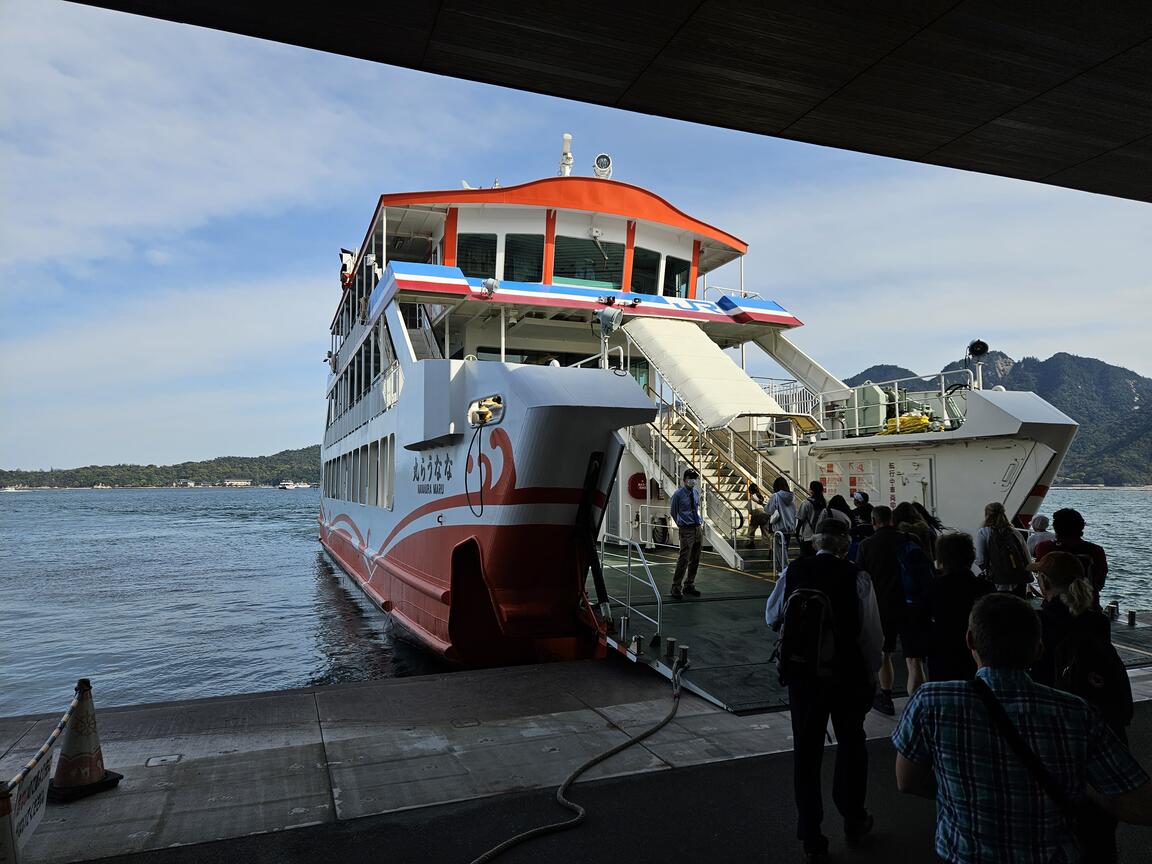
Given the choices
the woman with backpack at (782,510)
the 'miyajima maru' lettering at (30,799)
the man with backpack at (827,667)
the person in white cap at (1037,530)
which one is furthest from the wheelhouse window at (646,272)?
the 'miyajima maru' lettering at (30,799)

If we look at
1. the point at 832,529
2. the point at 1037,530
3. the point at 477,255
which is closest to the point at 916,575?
the point at 832,529

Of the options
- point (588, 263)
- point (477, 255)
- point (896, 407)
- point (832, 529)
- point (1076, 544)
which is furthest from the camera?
point (588, 263)

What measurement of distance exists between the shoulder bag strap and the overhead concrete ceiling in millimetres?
3745

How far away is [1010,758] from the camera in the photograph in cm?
192

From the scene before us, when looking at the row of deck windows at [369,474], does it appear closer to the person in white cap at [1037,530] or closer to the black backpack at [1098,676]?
the person in white cap at [1037,530]

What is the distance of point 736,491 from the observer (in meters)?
13.8

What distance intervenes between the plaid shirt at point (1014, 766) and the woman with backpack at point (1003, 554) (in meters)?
4.71

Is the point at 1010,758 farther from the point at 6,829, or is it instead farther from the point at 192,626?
the point at 192,626

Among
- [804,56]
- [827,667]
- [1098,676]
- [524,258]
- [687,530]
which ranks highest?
[524,258]

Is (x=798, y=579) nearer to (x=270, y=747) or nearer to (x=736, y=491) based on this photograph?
(x=270, y=747)

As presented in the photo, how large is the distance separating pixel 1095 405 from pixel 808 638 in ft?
609

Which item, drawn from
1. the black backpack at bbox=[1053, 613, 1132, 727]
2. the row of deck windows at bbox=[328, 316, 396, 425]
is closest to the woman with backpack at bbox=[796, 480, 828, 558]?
the black backpack at bbox=[1053, 613, 1132, 727]

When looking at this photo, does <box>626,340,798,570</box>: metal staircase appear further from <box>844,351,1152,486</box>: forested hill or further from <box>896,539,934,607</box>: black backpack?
<box>844,351,1152,486</box>: forested hill

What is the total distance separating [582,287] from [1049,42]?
9.60 m
